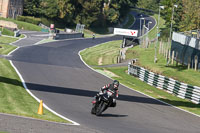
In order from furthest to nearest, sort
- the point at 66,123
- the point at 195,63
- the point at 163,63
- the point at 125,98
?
the point at 163,63 → the point at 195,63 → the point at 125,98 → the point at 66,123

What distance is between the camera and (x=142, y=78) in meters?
39.3

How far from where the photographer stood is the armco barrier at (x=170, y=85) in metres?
30.0

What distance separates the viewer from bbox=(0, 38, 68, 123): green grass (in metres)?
16.8

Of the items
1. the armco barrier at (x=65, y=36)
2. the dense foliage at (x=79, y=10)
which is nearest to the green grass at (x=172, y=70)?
the armco barrier at (x=65, y=36)

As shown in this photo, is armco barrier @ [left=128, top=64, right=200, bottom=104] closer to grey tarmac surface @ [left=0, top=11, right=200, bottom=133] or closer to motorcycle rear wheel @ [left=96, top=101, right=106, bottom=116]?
grey tarmac surface @ [left=0, top=11, right=200, bottom=133]

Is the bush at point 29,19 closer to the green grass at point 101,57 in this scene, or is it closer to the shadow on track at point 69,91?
the green grass at point 101,57

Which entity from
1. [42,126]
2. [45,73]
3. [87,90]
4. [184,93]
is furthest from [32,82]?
[42,126]

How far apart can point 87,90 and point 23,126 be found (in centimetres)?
1408

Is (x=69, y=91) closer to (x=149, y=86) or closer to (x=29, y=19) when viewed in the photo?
(x=149, y=86)

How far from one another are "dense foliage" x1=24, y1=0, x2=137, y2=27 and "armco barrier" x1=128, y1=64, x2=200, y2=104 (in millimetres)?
70391

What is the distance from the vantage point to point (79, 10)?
117438 millimetres

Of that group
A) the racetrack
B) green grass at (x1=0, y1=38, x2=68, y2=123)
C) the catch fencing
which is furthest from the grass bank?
green grass at (x1=0, y1=38, x2=68, y2=123)

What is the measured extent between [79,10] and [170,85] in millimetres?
86003

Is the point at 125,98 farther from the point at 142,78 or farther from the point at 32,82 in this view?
the point at 142,78
